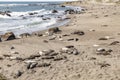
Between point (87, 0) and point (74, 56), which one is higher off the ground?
point (74, 56)

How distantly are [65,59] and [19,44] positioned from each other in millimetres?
5327

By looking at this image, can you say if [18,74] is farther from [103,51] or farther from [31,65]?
[103,51]

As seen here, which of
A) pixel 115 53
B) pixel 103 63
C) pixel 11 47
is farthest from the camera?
pixel 11 47

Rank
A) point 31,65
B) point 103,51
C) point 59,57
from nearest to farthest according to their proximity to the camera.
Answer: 1. point 31,65
2. point 59,57
3. point 103,51

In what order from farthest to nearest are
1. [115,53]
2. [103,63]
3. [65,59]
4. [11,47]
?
[11,47] < [115,53] < [65,59] < [103,63]

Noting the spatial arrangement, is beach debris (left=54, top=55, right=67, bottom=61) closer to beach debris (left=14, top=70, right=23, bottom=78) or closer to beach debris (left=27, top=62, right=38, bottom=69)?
beach debris (left=27, top=62, right=38, bottom=69)

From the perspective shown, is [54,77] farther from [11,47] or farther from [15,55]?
[11,47]

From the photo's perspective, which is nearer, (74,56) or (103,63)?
(103,63)

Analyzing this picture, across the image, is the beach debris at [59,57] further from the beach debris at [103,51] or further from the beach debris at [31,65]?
the beach debris at [103,51]

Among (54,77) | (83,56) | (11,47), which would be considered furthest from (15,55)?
(54,77)

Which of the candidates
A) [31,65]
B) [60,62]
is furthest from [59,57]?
[31,65]

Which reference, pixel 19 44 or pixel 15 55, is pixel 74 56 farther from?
pixel 19 44

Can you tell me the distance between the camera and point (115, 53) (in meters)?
13.7

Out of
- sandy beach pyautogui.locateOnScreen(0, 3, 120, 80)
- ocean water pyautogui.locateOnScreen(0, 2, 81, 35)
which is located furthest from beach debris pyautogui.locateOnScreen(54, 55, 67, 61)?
ocean water pyautogui.locateOnScreen(0, 2, 81, 35)
